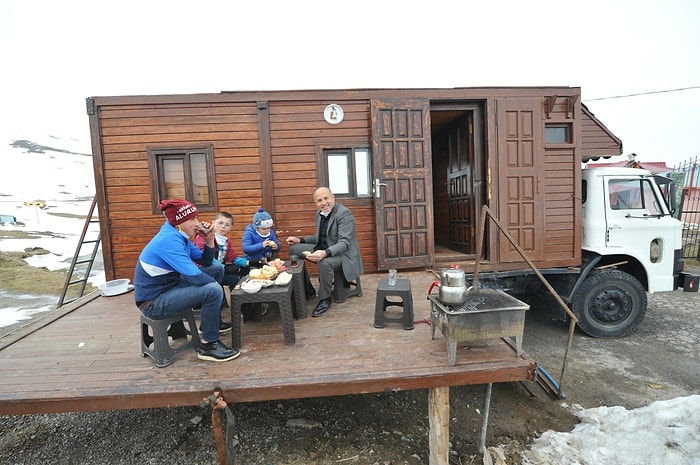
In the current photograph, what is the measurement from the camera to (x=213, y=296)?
7.79 ft

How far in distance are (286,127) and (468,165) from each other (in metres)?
3.31

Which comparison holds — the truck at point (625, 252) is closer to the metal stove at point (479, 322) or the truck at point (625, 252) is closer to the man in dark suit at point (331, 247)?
the man in dark suit at point (331, 247)

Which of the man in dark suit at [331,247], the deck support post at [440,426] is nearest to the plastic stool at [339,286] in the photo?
the man in dark suit at [331,247]

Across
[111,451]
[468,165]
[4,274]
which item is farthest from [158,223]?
[4,274]

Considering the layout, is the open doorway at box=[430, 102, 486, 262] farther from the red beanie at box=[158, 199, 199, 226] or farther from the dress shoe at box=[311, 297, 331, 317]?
the red beanie at box=[158, 199, 199, 226]

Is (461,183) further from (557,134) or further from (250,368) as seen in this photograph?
(250,368)

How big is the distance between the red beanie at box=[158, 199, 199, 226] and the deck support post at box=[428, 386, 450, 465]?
2.31 meters

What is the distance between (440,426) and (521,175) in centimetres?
419

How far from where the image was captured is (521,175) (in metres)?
4.98

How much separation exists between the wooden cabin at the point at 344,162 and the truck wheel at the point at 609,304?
0.50m

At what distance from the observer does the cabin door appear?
4805 mm

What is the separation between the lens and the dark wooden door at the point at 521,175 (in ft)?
16.1

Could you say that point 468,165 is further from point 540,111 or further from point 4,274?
point 4,274

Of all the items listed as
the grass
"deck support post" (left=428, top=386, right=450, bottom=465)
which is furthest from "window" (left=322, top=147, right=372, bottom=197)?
the grass
